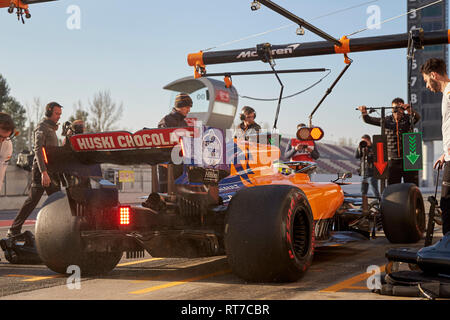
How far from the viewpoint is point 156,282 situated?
471 cm

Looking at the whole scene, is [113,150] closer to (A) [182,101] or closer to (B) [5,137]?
(A) [182,101]

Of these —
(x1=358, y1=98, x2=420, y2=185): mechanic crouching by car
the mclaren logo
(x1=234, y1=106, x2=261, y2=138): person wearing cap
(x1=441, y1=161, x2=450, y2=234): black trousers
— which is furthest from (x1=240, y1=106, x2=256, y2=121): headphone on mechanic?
the mclaren logo

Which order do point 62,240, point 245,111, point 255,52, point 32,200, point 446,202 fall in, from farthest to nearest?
point 255,52 → point 245,111 → point 32,200 → point 62,240 → point 446,202

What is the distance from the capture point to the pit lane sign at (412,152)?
733 centimetres

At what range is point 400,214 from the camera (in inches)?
268

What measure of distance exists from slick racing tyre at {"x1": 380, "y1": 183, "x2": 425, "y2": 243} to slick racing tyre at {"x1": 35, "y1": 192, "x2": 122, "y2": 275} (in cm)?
360

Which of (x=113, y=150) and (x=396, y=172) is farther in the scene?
(x=396, y=172)

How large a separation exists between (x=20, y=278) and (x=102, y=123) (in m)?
35.1

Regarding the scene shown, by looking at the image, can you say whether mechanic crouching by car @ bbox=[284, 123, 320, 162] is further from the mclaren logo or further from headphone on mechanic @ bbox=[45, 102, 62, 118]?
headphone on mechanic @ bbox=[45, 102, 62, 118]

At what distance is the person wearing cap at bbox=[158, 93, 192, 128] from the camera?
571 centimetres

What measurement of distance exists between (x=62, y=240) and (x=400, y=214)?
4.03m

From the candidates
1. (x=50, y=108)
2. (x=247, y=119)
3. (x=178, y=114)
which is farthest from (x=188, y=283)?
(x=50, y=108)

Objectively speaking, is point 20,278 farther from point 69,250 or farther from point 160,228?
point 160,228
